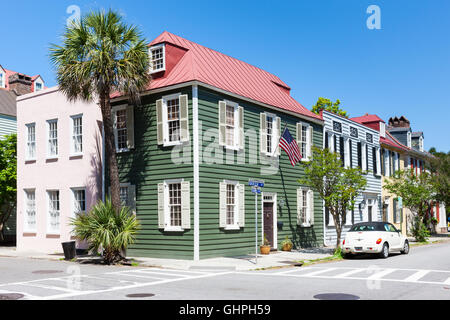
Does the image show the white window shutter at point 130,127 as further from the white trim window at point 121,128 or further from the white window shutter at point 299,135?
the white window shutter at point 299,135

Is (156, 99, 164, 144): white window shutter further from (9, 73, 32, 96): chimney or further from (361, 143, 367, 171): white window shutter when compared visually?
(9, 73, 32, 96): chimney

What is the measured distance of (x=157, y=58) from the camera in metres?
22.3

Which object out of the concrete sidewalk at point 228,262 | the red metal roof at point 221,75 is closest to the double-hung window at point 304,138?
the red metal roof at point 221,75

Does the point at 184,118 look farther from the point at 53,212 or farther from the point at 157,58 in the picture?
the point at 53,212

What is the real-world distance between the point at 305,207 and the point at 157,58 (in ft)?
35.4

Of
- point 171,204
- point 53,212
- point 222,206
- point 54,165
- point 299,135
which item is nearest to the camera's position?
point 171,204

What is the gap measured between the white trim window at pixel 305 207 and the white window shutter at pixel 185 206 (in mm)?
8055

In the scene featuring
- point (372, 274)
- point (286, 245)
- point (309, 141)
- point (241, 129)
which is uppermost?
point (241, 129)

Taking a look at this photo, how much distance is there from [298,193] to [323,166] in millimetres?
3860

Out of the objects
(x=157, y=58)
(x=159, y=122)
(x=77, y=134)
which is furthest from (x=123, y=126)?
(x=157, y=58)

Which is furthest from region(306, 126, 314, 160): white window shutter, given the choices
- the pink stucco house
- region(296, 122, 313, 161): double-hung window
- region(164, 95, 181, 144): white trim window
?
the pink stucco house

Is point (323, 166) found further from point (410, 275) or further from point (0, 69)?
point (0, 69)

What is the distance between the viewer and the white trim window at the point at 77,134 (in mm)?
24266
